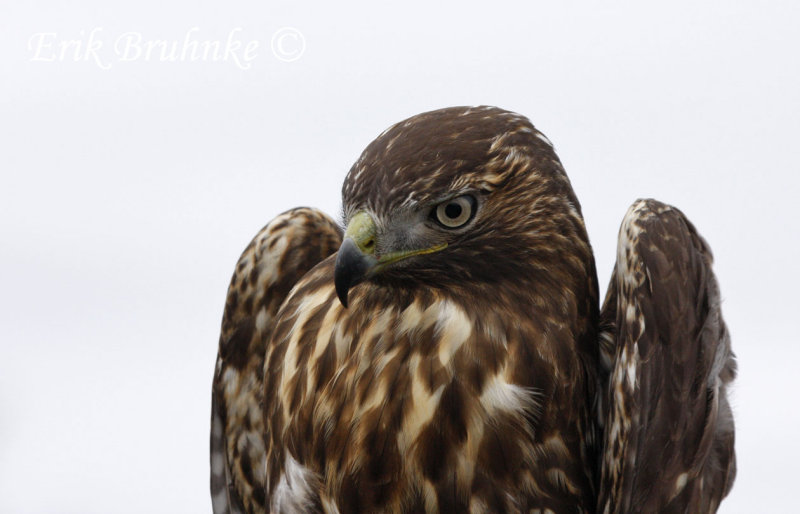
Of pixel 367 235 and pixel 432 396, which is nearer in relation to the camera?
pixel 367 235

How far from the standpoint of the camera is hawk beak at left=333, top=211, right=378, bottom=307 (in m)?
2.61

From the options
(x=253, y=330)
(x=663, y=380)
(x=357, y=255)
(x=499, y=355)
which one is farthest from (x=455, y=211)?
(x=253, y=330)

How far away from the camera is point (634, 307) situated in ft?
9.21

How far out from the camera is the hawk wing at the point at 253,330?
12.1 ft

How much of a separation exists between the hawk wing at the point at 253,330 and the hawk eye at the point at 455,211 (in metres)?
1.13

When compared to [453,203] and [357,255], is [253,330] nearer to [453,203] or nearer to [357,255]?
[357,255]

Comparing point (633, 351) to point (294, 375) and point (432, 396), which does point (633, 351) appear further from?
point (294, 375)

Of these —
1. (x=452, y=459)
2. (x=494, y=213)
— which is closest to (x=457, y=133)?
(x=494, y=213)

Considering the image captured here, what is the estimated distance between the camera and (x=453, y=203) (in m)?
2.63

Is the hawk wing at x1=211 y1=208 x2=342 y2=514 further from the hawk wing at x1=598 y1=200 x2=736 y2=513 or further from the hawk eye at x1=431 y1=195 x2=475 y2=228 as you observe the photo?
the hawk wing at x1=598 y1=200 x2=736 y2=513

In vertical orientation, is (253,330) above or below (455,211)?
below

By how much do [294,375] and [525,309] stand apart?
0.74 m

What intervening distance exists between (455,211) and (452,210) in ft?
0.03

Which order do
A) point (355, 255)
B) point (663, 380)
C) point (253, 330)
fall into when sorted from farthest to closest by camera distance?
1. point (253, 330)
2. point (663, 380)
3. point (355, 255)
